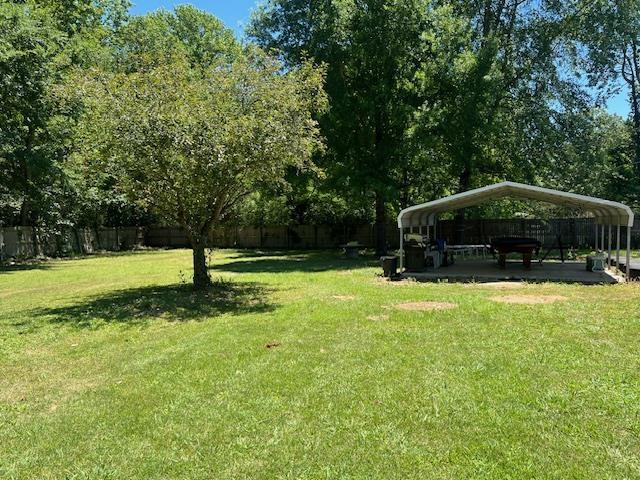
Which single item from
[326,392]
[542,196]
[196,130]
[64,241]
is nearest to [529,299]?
[542,196]

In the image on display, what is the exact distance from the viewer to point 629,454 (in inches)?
130

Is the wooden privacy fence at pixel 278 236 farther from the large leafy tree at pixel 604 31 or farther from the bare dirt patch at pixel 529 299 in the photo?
the bare dirt patch at pixel 529 299

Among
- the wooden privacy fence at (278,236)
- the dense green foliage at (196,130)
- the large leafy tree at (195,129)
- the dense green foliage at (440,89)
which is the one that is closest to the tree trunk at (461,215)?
the dense green foliage at (440,89)

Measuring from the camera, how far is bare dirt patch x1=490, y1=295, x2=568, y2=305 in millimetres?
9141

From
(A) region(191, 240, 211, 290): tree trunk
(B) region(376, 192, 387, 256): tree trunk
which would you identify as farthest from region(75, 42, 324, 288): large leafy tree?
(B) region(376, 192, 387, 256): tree trunk

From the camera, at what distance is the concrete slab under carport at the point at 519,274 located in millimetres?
12226

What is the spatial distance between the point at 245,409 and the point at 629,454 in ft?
8.99

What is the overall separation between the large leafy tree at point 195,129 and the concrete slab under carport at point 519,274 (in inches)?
203

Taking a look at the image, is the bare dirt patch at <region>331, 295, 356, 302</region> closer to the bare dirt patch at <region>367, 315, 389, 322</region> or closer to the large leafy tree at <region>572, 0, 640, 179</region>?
the bare dirt patch at <region>367, 315, 389, 322</region>

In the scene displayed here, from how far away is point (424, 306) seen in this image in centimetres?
886

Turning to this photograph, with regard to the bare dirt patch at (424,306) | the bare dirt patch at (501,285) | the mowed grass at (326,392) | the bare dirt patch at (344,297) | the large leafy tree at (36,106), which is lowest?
the mowed grass at (326,392)

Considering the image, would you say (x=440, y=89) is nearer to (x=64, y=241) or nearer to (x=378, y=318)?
(x=378, y=318)

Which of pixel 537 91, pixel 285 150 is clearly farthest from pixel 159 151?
pixel 537 91

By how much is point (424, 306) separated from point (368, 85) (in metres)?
12.7
